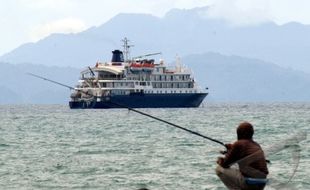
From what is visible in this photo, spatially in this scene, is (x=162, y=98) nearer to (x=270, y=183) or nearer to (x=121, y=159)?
(x=121, y=159)

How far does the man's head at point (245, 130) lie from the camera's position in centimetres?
1596

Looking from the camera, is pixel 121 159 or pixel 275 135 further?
pixel 275 135

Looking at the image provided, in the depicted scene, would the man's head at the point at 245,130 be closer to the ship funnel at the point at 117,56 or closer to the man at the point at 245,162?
the man at the point at 245,162

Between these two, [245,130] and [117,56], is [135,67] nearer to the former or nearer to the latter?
[117,56]

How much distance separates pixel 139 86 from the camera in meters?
157

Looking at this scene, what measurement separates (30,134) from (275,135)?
67.6ft

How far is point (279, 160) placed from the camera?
3734 cm

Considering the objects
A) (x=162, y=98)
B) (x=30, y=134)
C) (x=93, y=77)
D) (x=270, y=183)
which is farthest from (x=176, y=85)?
(x=270, y=183)

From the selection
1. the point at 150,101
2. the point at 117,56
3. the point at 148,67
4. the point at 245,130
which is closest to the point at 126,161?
the point at 245,130

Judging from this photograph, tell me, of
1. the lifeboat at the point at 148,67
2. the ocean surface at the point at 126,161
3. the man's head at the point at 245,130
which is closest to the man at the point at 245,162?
the man's head at the point at 245,130

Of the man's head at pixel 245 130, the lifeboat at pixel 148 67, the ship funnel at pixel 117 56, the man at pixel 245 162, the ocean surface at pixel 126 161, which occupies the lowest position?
the ocean surface at pixel 126 161

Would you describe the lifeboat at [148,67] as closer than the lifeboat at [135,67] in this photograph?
No

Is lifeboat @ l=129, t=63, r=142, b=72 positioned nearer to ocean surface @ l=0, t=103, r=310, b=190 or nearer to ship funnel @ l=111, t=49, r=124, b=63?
ship funnel @ l=111, t=49, r=124, b=63

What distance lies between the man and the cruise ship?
13550 cm
